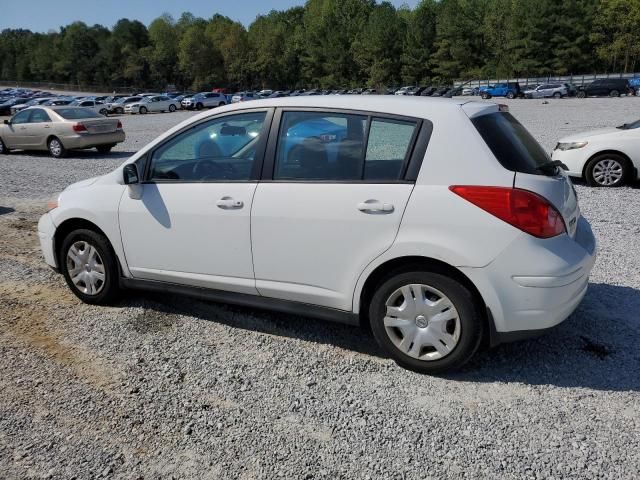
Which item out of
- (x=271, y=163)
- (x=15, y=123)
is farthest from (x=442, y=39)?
(x=271, y=163)

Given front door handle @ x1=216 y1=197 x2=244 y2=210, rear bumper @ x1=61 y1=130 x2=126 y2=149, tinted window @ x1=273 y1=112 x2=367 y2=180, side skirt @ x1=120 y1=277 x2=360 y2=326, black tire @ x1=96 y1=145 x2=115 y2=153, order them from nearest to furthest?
tinted window @ x1=273 y1=112 x2=367 y2=180
side skirt @ x1=120 y1=277 x2=360 y2=326
front door handle @ x1=216 y1=197 x2=244 y2=210
rear bumper @ x1=61 y1=130 x2=126 y2=149
black tire @ x1=96 y1=145 x2=115 y2=153

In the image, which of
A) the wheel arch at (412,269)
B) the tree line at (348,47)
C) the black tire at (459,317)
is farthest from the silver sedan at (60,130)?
the tree line at (348,47)

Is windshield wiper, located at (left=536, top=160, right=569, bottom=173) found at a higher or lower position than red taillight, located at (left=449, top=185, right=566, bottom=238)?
higher

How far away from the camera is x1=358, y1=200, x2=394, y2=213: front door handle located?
3471 millimetres

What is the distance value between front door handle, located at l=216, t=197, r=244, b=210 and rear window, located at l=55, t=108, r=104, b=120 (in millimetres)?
13489

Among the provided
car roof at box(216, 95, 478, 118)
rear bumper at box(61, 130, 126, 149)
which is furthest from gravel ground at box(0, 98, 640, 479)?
rear bumper at box(61, 130, 126, 149)

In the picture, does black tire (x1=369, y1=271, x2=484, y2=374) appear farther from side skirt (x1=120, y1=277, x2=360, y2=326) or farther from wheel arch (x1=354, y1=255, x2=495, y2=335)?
side skirt (x1=120, y1=277, x2=360, y2=326)

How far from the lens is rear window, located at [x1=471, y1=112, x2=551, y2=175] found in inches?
135

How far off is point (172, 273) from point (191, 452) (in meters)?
1.71

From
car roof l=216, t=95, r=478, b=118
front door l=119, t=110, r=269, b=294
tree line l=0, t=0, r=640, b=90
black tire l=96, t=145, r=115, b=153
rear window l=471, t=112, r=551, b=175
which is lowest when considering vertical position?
black tire l=96, t=145, r=115, b=153

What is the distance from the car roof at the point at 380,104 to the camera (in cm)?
359

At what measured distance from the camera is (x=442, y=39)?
91.3 metres

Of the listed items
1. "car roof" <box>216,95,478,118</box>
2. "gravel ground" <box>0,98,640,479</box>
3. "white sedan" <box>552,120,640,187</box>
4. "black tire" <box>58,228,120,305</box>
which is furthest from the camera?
"white sedan" <box>552,120,640,187</box>

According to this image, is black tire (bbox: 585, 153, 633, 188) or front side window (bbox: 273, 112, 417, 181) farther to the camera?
black tire (bbox: 585, 153, 633, 188)
